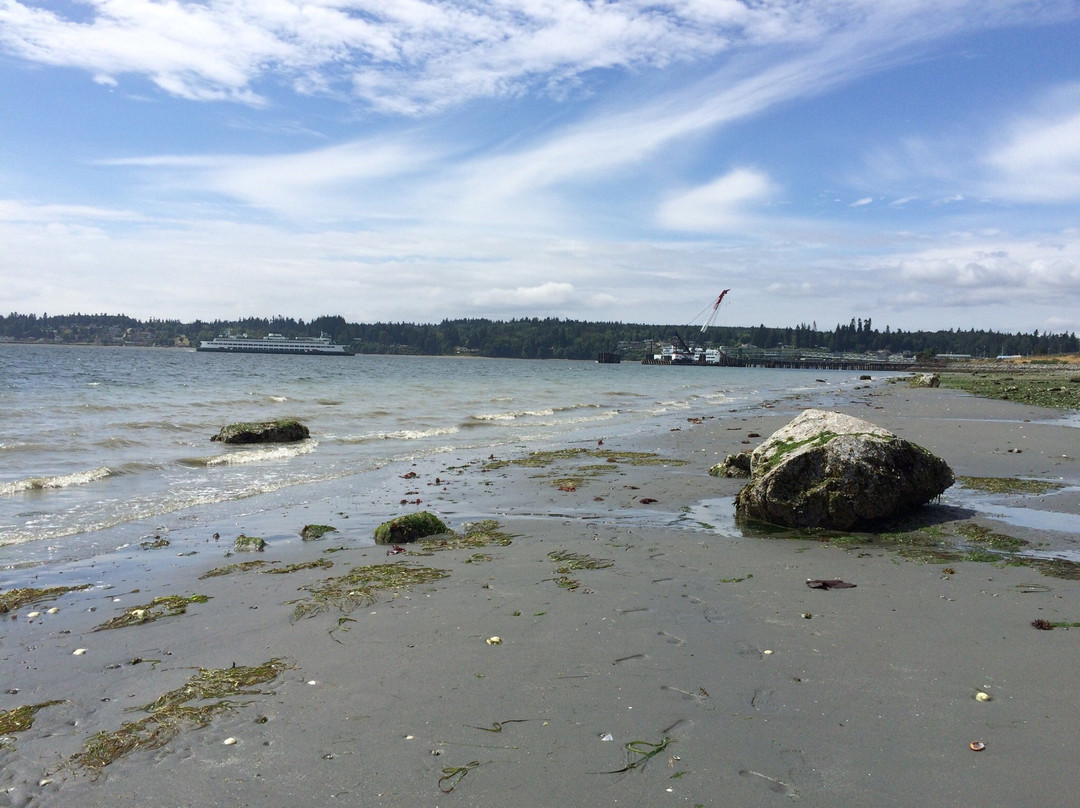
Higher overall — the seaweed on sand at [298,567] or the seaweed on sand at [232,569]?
the seaweed on sand at [298,567]

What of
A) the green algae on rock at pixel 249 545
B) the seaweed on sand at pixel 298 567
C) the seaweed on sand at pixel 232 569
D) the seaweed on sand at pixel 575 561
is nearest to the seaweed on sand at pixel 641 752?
the seaweed on sand at pixel 575 561

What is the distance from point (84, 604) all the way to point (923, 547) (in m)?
9.51

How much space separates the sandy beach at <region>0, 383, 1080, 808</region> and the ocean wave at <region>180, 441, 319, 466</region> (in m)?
8.66

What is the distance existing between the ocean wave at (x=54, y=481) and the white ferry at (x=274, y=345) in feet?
521

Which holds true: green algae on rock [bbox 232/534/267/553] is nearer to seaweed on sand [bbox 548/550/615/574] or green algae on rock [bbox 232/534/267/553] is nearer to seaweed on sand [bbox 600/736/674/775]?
seaweed on sand [bbox 548/550/615/574]

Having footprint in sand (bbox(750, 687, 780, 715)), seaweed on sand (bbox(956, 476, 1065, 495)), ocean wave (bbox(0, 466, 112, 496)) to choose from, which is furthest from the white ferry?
footprint in sand (bbox(750, 687, 780, 715))

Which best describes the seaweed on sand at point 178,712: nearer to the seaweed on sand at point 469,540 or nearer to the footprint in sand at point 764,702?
the footprint in sand at point 764,702

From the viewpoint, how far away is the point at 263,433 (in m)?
21.5

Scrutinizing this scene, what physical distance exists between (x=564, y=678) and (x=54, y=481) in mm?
13190

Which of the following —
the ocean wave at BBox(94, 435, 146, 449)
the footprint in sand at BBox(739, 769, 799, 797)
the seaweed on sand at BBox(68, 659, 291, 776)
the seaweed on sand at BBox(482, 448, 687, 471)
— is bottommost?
the ocean wave at BBox(94, 435, 146, 449)

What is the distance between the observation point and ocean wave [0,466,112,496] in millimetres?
13246

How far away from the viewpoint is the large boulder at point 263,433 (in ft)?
69.5

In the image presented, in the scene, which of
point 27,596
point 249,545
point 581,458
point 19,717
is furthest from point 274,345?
point 19,717

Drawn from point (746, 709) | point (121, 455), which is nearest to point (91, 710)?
point (746, 709)
